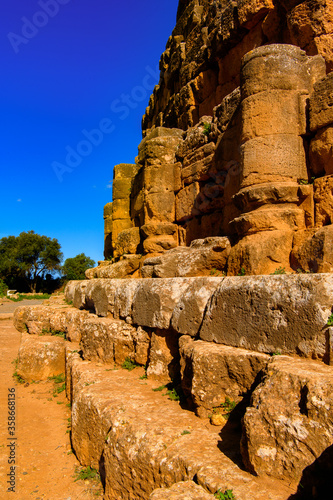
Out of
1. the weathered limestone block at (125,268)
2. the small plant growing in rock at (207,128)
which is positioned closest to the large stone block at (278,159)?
the small plant growing in rock at (207,128)

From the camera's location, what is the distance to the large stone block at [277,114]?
3955 millimetres

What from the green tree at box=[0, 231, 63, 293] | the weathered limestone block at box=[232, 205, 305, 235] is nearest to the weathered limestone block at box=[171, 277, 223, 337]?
the weathered limestone block at box=[232, 205, 305, 235]

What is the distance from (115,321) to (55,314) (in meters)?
3.00

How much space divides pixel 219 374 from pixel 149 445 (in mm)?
689

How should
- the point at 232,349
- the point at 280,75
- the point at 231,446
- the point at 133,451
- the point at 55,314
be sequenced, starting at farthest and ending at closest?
1. the point at 55,314
2. the point at 280,75
3. the point at 232,349
4. the point at 133,451
5. the point at 231,446

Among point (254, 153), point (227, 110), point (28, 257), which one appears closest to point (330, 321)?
point (254, 153)

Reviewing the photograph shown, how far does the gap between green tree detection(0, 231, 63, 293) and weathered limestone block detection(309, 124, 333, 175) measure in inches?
1495

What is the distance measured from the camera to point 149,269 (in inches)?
199

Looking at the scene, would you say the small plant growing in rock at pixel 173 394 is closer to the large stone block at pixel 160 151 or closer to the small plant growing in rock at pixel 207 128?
the small plant growing in rock at pixel 207 128

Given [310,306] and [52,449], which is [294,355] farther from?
[52,449]

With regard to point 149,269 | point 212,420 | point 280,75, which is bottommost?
point 212,420

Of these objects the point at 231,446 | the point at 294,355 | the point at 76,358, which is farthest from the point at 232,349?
the point at 76,358

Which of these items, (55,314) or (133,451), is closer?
(133,451)

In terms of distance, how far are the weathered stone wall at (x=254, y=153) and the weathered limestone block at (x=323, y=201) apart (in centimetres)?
1
